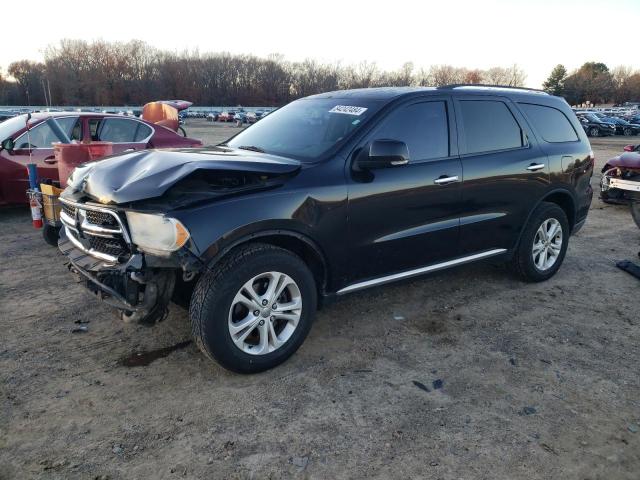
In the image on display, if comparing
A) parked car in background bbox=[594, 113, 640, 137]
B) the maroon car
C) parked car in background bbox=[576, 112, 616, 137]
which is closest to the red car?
the maroon car

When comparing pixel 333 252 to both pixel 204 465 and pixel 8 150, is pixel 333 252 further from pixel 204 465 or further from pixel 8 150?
pixel 8 150

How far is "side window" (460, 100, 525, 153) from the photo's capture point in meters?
4.44

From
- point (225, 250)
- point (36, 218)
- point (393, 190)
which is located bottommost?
point (36, 218)

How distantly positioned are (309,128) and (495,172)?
173 centimetres

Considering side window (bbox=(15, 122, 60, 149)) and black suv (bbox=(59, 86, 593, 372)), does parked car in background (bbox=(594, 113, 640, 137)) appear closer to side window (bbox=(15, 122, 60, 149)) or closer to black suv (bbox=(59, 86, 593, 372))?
black suv (bbox=(59, 86, 593, 372))

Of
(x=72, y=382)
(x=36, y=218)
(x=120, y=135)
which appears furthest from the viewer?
(x=120, y=135)

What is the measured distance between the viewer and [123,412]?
2.96 meters

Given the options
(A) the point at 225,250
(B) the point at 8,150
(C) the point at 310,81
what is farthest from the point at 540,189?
(C) the point at 310,81

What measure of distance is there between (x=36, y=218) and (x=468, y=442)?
482 cm

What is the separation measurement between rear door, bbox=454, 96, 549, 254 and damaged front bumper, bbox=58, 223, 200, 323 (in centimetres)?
247

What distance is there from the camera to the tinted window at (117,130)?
7887 millimetres

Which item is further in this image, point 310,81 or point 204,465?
point 310,81

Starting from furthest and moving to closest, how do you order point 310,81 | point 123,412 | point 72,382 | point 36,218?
point 310,81
point 36,218
point 72,382
point 123,412

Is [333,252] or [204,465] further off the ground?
[333,252]
